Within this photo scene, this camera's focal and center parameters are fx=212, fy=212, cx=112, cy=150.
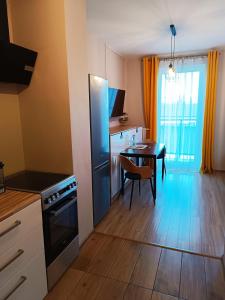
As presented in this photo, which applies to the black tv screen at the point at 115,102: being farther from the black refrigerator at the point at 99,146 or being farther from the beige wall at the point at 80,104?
the beige wall at the point at 80,104

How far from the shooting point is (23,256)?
54.2 inches

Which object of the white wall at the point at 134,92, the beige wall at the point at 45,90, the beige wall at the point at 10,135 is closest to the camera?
the beige wall at the point at 45,90

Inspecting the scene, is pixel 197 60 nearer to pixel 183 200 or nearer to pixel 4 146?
pixel 183 200

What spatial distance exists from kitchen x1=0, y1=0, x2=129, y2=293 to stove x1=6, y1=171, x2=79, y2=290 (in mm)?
129

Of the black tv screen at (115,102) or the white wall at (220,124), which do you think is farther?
the white wall at (220,124)

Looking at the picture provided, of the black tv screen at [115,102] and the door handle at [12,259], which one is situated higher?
the black tv screen at [115,102]

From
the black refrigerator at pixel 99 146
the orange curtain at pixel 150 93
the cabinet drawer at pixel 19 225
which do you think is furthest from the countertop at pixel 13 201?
the orange curtain at pixel 150 93

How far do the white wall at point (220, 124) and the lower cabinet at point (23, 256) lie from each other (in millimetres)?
4250

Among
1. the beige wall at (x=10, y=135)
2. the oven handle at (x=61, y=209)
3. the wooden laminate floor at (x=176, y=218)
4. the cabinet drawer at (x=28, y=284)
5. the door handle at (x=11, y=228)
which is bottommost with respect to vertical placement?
the wooden laminate floor at (x=176, y=218)

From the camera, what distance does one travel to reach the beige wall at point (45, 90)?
5.81ft

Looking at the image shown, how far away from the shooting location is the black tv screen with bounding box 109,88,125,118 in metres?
3.88

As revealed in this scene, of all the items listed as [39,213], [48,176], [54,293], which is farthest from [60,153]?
[54,293]

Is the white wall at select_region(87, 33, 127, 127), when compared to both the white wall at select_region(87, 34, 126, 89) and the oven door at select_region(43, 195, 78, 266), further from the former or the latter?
the oven door at select_region(43, 195, 78, 266)

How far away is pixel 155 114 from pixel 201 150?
A: 4.24 feet
